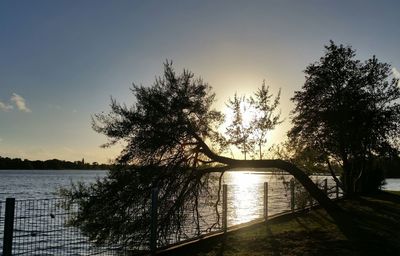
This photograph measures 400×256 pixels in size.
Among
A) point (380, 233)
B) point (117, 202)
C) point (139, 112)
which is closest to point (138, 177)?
point (117, 202)

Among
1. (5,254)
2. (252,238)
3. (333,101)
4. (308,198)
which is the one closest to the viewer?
(5,254)

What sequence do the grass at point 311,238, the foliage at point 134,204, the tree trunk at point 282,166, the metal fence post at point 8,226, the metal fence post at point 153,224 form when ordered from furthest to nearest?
the tree trunk at point 282,166 → the foliage at point 134,204 → the grass at point 311,238 → the metal fence post at point 153,224 → the metal fence post at point 8,226

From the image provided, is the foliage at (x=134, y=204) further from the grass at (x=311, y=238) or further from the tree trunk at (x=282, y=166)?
the tree trunk at (x=282, y=166)

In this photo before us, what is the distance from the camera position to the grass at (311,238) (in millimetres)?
13086

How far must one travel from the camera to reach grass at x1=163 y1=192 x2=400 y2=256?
42.9 feet

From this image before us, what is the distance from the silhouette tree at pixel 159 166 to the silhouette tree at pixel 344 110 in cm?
1213

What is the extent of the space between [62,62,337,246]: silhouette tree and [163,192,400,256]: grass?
160cm

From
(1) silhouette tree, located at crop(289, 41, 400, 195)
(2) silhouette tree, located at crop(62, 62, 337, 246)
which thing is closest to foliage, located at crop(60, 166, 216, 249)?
(2) silhouette tree, located at crop(62, 62, 337, 246)

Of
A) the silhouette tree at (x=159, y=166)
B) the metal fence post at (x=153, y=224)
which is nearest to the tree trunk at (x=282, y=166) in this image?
the silhouette tree at (x=159, y=166)

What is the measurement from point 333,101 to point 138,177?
16.8m

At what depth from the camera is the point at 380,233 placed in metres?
15.9

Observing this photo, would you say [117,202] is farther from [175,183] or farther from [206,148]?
[206,148]

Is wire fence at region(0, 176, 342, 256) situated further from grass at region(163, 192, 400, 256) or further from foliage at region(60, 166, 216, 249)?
grass at region(163, 192, 400, 256)

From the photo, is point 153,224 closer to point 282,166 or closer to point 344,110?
point 282,166
